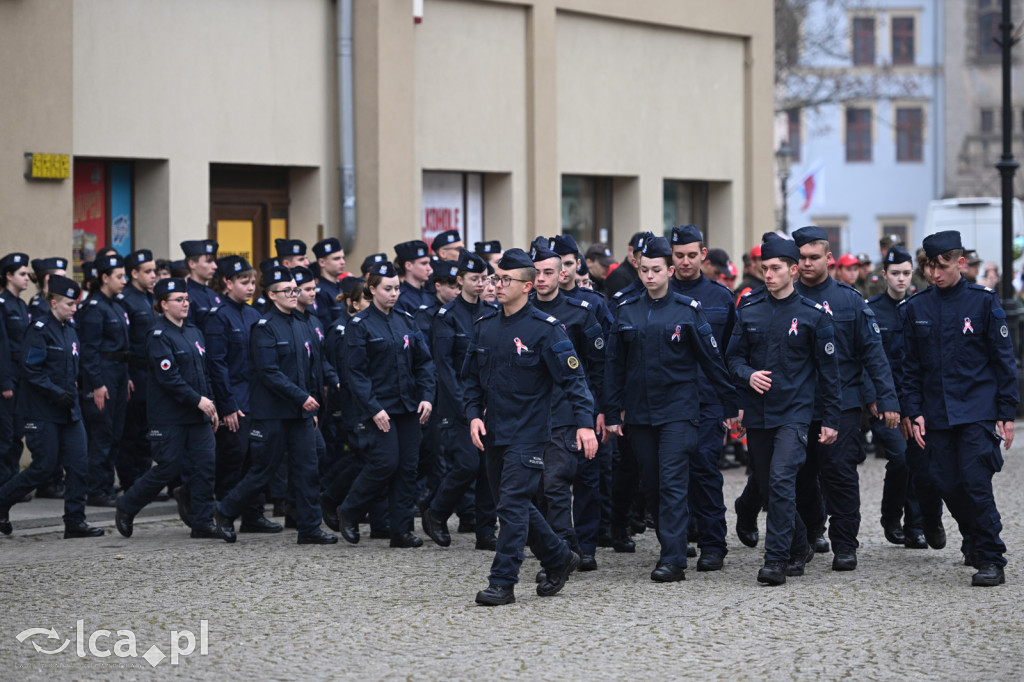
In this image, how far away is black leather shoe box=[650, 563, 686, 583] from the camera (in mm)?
9383

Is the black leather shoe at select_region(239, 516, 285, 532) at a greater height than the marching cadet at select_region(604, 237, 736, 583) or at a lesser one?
lesser

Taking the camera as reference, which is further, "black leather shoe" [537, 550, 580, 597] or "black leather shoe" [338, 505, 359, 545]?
"black leather shoe" [338, 505, 359, 545]

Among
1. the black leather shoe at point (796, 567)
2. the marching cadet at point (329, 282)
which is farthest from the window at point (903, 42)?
the black leather shoe at point (796, 567)

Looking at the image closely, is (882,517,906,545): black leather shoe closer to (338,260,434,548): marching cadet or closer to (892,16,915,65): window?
(338,260,434,548): marching cadet

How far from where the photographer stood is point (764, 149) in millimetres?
23656

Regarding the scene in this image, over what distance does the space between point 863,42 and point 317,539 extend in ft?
178

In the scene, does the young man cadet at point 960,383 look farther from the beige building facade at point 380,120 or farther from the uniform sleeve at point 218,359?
the beige building facade at point 380,120

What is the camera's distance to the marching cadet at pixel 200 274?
13227mm

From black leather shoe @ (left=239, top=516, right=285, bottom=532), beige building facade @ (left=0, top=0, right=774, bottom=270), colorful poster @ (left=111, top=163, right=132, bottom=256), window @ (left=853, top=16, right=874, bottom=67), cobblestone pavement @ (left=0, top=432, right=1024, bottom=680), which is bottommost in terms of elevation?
cobblestone pavement @ (left=0, top=432, right=1024, bottom=680)

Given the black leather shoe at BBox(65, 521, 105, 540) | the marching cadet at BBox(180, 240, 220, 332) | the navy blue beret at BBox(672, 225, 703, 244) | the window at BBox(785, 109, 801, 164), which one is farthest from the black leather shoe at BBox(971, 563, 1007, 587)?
the window at BBox(785, 109, 801, 164)

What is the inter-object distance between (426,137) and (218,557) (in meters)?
9.29

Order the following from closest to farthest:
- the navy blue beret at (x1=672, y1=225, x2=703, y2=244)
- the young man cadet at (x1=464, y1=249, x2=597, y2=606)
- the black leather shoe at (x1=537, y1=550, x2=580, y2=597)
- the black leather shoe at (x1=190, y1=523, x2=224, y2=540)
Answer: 1. the young man cadet at (x1=464, y1=249, x2=597, y2=606)
2. the black leather shoe at (x1=537, y1=550, x2=580, y2=597)
3. the navy blue beret at (x1=672, y1=225, x2=703, y2=244)
4. the black leather shoe at (x1=190, y1=523, x2=224, y2=540)

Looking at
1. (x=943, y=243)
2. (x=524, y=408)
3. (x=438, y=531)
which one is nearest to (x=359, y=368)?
(x=438, y=531)

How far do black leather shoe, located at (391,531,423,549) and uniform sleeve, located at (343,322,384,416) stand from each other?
0.85 meters
